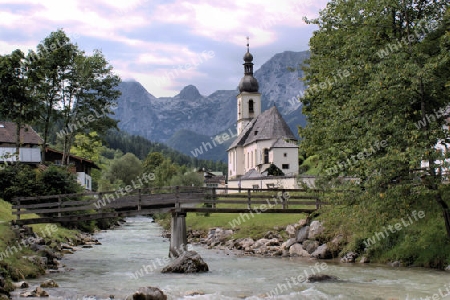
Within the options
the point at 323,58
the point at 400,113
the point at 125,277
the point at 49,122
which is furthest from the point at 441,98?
the point at 49,122

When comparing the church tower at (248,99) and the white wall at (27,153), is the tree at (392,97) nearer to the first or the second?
the white wall at (27,153)

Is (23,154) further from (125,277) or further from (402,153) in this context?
(402,153)

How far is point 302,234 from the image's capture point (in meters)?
28.8

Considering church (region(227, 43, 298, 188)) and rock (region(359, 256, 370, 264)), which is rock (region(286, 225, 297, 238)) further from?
church (region(227, 43, 298, 188))

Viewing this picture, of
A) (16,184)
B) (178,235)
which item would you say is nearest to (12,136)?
(16,184)

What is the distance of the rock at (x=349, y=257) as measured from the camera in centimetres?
2413

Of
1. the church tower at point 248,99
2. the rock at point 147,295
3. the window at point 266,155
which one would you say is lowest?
the rock at point 147,295

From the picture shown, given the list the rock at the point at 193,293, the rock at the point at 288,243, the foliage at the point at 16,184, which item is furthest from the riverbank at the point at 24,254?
the rock at the point at 288,243

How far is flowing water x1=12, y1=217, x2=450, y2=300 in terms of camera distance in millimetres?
15945

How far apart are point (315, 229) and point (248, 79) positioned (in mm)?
80923

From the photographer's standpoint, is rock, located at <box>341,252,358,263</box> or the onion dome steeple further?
the onion dome steeple

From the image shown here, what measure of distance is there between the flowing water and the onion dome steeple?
80.9 metres

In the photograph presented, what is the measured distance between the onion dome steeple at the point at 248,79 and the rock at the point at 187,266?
85.3 m

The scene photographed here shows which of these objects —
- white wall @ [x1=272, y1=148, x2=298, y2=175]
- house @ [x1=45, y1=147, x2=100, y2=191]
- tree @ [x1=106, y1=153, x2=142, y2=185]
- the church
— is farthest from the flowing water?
tree @ [x1=106, y1=153, x2=142, y2=185]
